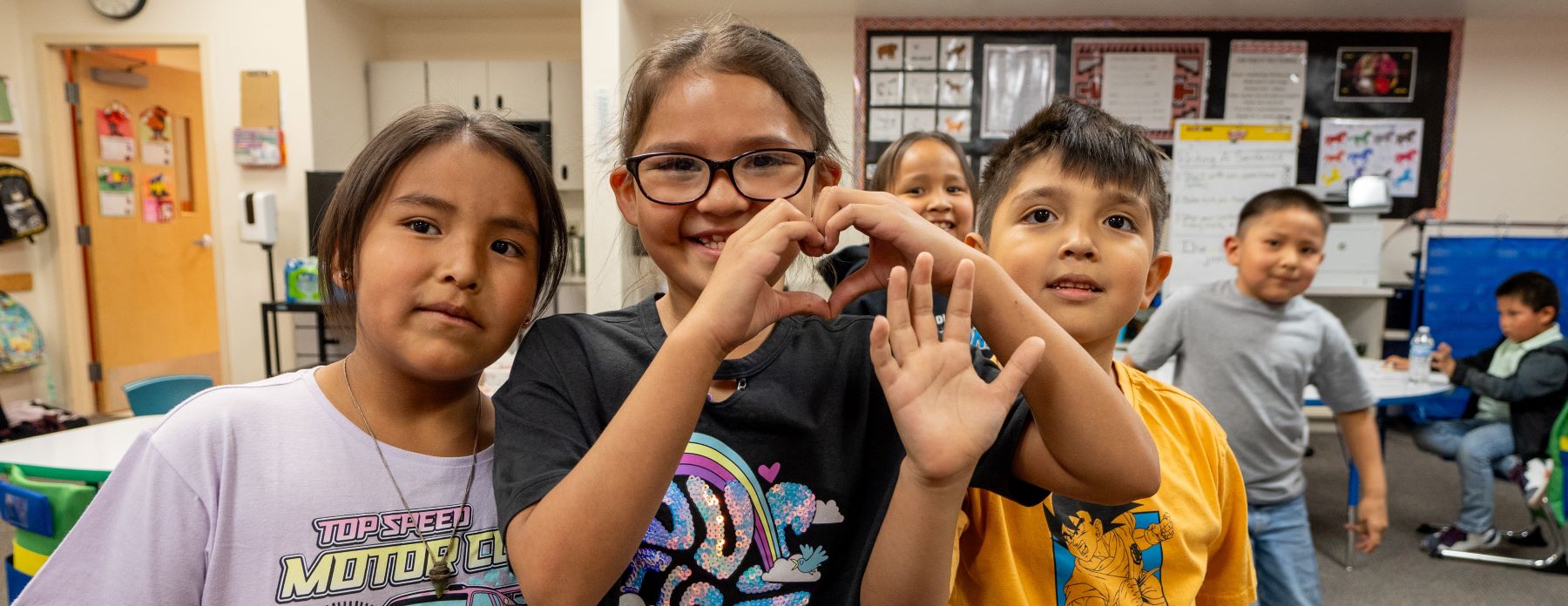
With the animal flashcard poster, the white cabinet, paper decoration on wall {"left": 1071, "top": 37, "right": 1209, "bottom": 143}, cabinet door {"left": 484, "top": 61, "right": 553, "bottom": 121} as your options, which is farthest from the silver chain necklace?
the animal flashcard poster

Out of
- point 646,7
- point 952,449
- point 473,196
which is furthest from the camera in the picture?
point 646,7

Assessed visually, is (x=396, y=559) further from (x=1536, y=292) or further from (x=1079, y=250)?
(x=1536, y=292)

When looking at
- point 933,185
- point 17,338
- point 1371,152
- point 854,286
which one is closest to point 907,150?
point 933,185

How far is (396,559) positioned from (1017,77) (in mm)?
5281

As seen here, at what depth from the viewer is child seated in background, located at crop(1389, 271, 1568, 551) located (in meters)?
3.03

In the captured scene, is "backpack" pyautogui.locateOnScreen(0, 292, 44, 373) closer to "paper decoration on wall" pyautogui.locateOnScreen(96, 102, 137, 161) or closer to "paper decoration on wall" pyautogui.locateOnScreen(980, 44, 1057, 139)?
"paper decoration on wall" pyautogui.locateOnScreen(96, 102, 137, 161)

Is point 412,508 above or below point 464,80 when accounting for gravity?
below

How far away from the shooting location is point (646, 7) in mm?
5020

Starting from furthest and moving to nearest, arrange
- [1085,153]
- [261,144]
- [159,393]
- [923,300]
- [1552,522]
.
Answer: [261,144], [1552,522], [159,393], [1085,153], [923,300]

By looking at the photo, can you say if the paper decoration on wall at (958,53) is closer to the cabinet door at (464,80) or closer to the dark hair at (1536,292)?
A: the cabinet door at (464,80)

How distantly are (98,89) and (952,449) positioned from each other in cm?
656

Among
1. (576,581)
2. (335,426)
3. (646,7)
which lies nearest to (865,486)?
(576,581)

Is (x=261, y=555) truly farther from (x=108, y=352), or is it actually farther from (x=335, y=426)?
(x=108, y=352)

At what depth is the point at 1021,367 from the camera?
0.67 metres
